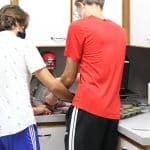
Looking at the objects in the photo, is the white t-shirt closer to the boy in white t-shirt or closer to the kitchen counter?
the boy in white t-shirt

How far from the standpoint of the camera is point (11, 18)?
6.67 feet

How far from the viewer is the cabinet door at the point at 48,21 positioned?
2572mm

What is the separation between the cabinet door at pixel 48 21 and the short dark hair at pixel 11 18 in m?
0.49

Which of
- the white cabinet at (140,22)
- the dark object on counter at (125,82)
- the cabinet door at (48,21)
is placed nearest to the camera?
the white cabinet at (140,22)

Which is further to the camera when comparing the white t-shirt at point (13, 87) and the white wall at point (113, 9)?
the white wall at point (113, 9)

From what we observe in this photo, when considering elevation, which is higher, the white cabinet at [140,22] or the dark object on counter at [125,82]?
the white cabinet at [140,22]

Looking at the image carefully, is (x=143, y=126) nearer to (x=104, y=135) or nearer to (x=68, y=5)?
(x=104, y=135)

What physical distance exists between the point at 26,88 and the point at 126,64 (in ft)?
3.40

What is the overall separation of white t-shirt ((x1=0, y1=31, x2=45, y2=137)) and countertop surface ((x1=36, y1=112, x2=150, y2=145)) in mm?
265

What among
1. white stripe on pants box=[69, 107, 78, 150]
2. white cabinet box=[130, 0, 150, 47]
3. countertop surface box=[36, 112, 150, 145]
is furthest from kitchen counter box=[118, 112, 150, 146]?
white cabinet box=[130, 0, 150, 47]

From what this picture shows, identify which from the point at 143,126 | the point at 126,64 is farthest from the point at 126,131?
the point at 126,64

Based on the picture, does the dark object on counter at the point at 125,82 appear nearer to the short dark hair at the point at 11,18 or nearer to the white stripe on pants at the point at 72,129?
the white stripe on pants at the point at 72,129

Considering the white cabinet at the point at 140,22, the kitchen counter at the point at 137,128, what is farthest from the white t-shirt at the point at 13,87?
the white cabinet at the point at 140,22

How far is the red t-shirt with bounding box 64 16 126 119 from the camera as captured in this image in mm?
1957
